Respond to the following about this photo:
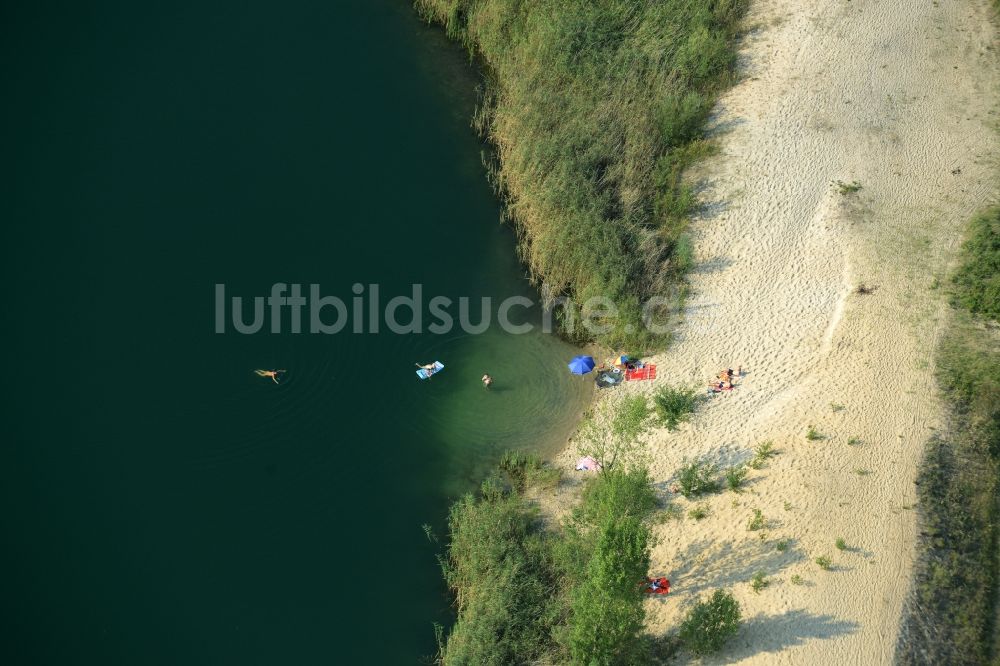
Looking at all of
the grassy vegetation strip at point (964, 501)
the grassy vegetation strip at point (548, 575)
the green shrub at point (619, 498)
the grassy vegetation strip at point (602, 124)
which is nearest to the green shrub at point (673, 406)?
the grassy vegetation strip at point (548, 575)

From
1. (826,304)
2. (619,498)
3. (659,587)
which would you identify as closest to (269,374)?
(619,498)

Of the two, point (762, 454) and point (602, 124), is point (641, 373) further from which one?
point (602, 124)

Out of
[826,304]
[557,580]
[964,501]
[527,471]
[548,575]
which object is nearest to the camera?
[557,580]

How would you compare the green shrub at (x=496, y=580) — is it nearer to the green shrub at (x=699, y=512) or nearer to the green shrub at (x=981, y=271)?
the green shrub at (x=699, y=512)

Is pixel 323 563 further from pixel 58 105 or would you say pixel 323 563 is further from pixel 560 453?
pixel 58 105

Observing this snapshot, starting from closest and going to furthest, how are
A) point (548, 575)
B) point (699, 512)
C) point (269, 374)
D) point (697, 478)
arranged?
point (548, 575), point (699, 512), point (697, 478), point (269, 374)

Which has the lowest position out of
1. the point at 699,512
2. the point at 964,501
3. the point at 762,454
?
the point at 964,501
